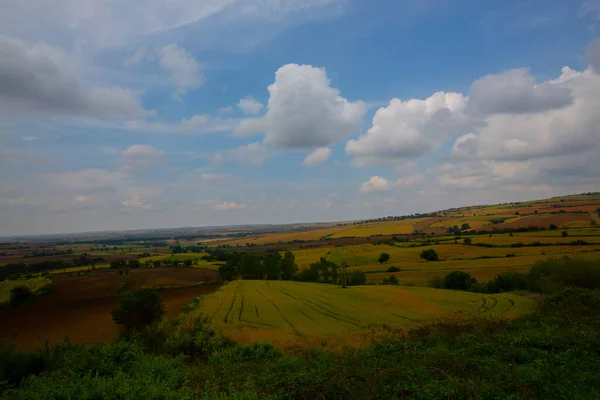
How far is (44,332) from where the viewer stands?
3416 centimetres

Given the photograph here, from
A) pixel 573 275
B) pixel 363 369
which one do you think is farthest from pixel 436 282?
pixel 363 369

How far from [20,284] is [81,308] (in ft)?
53.3

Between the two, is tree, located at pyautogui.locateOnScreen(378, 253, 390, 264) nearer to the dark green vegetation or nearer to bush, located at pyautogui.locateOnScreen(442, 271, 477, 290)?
bush, located at pyautogui.locateOnScreen(442, 271, 477, 290)

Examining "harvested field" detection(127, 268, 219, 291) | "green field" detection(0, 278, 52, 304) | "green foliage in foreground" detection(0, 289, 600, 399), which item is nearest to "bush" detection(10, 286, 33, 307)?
"green field" detection(0, 278, 52, 304)

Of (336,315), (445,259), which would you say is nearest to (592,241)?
(445,259)

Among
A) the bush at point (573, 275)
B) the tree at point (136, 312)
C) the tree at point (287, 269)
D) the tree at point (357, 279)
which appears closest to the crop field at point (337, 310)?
the bush at point (573, 275)

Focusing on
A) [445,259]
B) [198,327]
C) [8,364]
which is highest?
[8,364]

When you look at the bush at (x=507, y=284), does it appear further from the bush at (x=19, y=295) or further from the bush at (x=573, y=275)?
the bush at (x=19, y=295)

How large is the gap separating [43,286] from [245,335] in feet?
165

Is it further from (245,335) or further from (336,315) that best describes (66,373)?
(336,315)

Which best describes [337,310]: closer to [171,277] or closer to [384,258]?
[171,277]

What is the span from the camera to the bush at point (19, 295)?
49125 mm

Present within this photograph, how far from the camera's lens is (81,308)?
4591cm

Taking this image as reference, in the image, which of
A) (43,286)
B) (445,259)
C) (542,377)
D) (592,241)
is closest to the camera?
(542,377)
